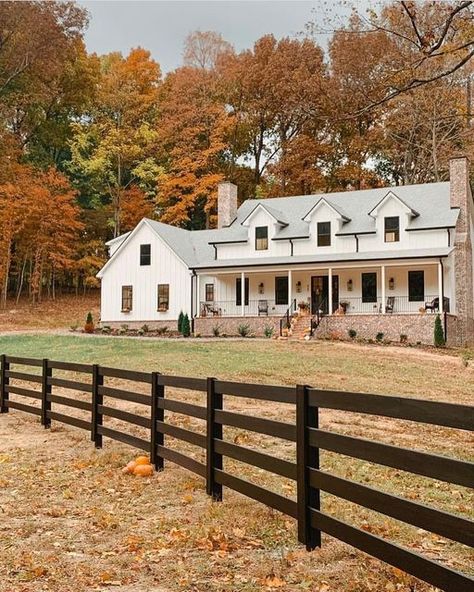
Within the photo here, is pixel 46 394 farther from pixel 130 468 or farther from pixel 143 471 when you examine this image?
pixel 143 471

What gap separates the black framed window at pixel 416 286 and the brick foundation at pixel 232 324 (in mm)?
6361

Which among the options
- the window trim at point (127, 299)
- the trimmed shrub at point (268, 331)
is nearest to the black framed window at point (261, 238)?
the trimmed shrub at point (268, 331)

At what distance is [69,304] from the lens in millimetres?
39875

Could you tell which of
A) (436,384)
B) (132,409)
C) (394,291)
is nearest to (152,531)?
(132,409)

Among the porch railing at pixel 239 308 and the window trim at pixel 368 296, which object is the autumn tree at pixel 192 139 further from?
the window trim at pixel 368 296

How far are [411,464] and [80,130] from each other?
4511 cm

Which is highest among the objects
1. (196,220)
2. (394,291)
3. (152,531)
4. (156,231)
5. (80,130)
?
(80,130)

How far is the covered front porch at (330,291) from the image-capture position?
2669cm

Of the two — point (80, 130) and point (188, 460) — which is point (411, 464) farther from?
point (80, 130)

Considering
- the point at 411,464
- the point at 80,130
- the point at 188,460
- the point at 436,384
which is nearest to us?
the point at 411,464

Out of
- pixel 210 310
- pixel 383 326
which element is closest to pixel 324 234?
pixel 383 326

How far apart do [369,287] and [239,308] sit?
6.84 metres

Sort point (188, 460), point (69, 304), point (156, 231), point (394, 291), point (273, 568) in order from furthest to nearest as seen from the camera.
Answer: point (69, 304) < point (156, 231) < point (394, 291) < point (188, 460) < point (273, 568)

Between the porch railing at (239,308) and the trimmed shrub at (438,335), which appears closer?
the trimmed shrub at (438,335)
